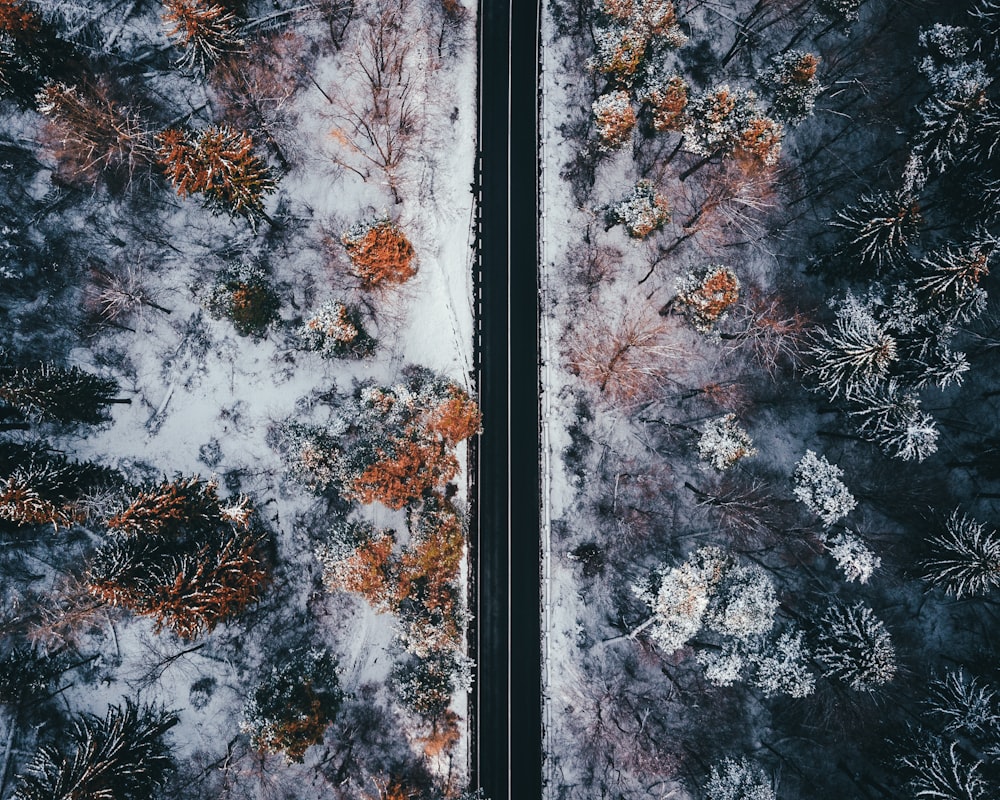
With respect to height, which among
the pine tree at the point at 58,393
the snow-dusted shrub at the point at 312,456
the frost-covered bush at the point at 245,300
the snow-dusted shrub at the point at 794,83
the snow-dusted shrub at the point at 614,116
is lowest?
the snow-dusted shrub at the point at 312,456

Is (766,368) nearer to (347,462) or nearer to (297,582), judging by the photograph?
(347,462)

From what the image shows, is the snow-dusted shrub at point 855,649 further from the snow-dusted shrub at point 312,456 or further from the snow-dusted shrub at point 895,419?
the snow-dusted shrub at point 312,456

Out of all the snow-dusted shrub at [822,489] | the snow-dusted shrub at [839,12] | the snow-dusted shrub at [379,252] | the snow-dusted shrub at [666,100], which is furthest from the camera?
the snow-dusted shrub at [839,12]

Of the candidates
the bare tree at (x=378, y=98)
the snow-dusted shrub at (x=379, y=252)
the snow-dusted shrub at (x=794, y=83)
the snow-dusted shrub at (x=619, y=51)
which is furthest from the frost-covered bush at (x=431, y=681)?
the snow-dusted shrub at (x=794, y=83)

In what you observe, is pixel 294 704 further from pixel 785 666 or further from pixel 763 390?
pixel 763 390

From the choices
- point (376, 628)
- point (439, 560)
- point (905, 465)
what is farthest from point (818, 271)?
point (376, 628)

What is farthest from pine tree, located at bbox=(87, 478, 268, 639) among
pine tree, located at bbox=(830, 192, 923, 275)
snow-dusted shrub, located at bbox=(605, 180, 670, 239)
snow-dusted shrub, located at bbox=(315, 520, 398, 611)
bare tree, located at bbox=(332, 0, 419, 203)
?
pine tree, located at bbox=(830, 192, 923, 275)
